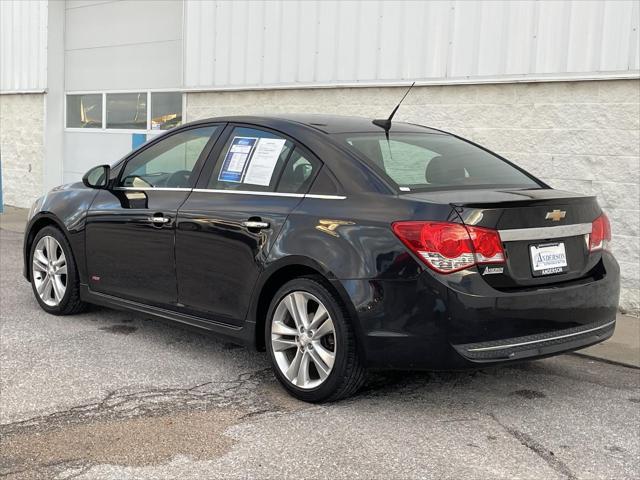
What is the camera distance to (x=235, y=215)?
4.79 metres

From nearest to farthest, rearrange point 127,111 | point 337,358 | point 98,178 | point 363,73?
point 337,358, point 98,178, point 363,73, point 127,111

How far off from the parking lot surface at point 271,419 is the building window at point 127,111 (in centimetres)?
736

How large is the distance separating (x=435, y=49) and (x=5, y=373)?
5170 mm

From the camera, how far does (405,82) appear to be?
8406 millimetres

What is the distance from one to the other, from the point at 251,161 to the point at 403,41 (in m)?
4.01

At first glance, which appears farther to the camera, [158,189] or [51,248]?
[51,248]

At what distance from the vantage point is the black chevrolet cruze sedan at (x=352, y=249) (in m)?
3.96

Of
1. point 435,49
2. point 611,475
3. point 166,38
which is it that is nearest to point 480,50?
point 435,49

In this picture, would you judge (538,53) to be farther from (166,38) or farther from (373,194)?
(166,38)

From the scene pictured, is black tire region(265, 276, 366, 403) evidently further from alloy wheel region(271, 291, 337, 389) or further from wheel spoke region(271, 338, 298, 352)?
wheel spoke region(271, 338, 298, 352)

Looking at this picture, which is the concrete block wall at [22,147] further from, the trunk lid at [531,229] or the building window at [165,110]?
the trunk lid at [531,229]

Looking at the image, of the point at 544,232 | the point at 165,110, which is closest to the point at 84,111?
the point at 165,110

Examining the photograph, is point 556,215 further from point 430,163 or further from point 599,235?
point 430,163

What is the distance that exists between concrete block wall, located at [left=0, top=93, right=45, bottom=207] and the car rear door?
1000cm
